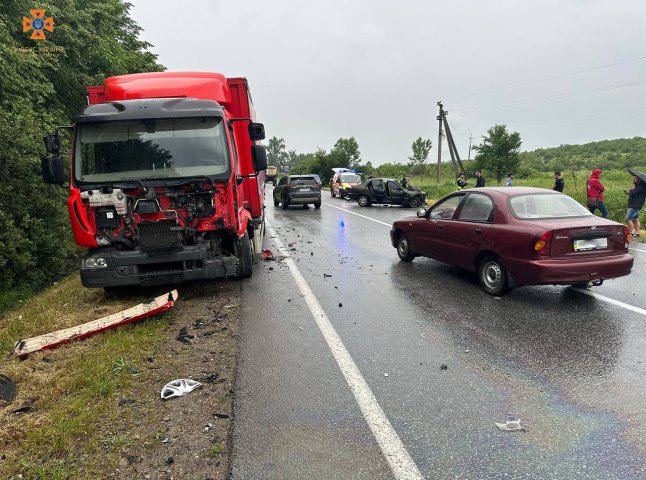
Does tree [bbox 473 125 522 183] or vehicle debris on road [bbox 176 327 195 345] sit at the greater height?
tree [bbox 473 125 522 183]

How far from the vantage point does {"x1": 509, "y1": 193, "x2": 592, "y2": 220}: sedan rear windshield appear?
6.16m

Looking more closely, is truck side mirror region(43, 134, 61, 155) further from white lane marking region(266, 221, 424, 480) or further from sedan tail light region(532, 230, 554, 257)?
sedan tail light region(532, 230, 554, 257)

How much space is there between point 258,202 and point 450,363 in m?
5.68

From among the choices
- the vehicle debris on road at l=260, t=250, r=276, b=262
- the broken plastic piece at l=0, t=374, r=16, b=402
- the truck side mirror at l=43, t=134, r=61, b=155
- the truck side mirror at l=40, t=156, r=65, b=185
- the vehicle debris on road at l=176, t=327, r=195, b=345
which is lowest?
the broken plastic piece at l=0, t=374, r=16, b=402

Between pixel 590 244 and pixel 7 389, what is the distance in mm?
6674

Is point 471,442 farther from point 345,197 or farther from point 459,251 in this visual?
point 345,197

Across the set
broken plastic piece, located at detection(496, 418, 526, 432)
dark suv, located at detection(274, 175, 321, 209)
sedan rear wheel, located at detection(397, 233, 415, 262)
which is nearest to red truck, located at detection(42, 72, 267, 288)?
sedan rear wheel, located at detection(397, 233, 415, 262)

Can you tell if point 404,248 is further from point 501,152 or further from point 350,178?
point 501,152

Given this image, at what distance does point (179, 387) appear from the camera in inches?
147

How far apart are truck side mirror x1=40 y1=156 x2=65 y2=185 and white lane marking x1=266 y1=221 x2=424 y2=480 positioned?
4.03 meters

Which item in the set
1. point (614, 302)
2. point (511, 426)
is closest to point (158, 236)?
point (511, 426)

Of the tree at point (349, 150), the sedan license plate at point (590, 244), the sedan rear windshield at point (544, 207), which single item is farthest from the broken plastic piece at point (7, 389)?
the tree at point (349, 150)

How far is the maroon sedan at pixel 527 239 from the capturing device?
18.5 feet

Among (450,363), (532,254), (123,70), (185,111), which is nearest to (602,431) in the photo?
(450,363)
